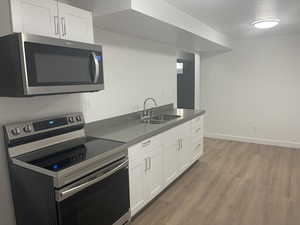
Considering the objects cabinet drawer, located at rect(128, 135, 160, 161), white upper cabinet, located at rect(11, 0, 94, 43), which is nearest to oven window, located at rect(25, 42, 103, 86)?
white upper cabinet, located at rect(11, 0, 94, 43)

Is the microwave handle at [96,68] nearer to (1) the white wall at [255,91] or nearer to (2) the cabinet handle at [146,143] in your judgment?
(2) the cabinet handle at [146,143]

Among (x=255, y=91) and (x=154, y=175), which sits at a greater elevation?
(x=255, y=91)

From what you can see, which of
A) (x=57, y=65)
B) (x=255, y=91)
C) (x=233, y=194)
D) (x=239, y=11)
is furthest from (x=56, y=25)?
(x=255, y=91)

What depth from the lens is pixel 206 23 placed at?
327cm

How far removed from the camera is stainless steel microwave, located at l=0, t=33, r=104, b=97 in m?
1.39

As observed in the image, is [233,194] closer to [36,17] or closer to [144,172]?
[144,172]

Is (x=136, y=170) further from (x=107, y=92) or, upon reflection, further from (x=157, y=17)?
(x=157, y=17)

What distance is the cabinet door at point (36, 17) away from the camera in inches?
56.6

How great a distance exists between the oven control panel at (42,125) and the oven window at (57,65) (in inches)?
16.1

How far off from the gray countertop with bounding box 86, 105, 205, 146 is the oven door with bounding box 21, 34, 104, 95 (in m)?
0.57

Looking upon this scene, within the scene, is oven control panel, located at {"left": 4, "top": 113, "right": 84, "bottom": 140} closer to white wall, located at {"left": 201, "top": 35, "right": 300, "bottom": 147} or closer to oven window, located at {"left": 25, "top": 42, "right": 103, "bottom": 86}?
oven window, located at {"left": 25, "top": 42, "right": 103, "bottom": 86}

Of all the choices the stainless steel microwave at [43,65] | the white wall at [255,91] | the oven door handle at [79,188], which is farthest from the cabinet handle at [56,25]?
the white wall at [255,91]

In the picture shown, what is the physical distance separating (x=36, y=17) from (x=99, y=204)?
1.43m

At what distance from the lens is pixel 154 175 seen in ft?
8.23
